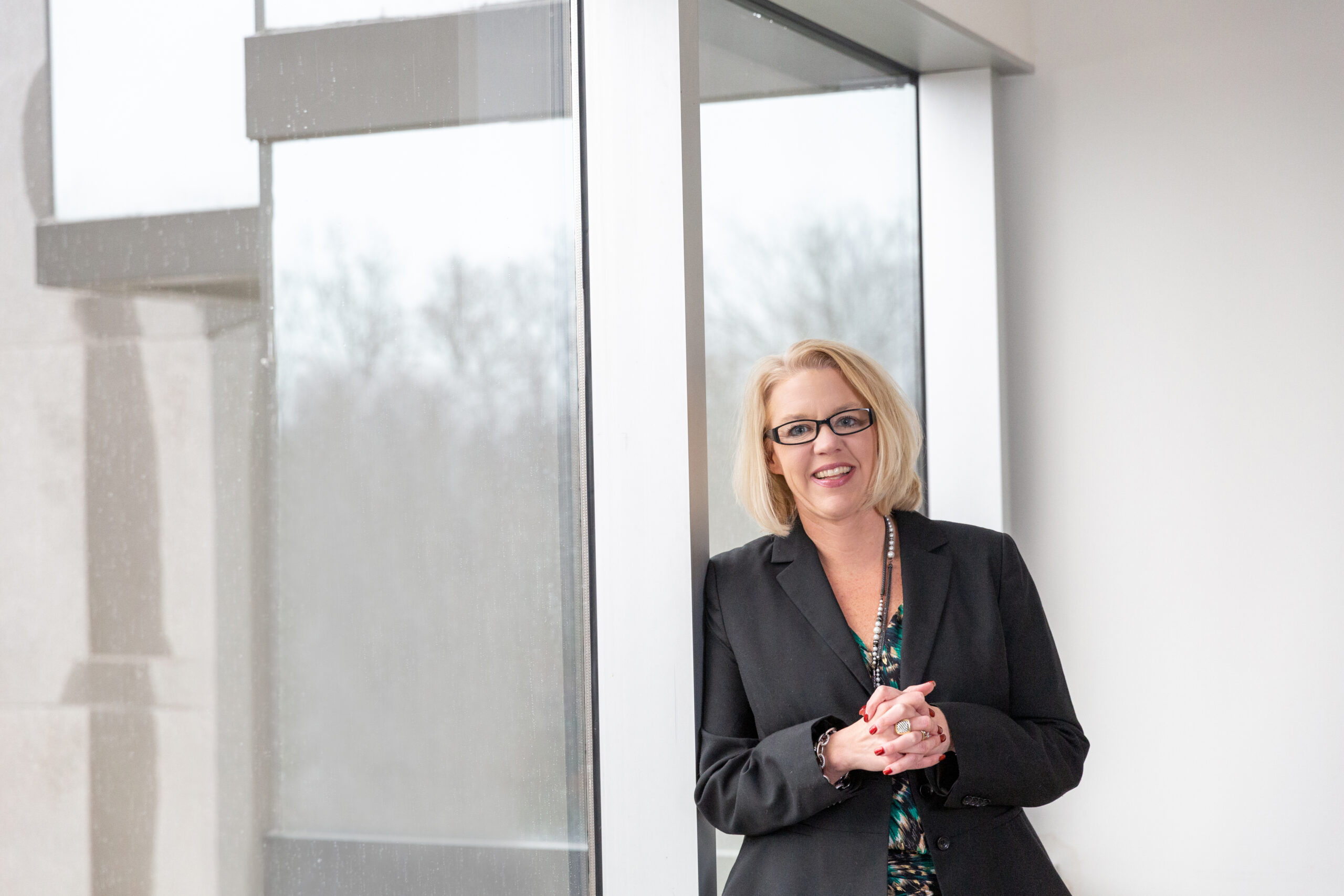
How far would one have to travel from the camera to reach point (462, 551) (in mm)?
2092

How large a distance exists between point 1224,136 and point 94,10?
2862 mm

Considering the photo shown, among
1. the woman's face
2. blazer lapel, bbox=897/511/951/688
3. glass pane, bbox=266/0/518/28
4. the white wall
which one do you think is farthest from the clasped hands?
the white wall

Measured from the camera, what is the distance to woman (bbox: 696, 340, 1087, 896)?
204 cm

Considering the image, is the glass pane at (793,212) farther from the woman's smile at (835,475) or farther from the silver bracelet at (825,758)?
the silver bracelet at (825,758)

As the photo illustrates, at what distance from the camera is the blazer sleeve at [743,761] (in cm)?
202

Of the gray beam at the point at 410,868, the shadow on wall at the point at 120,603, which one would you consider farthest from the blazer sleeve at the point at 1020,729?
the shadow on wall at the point at 120,603

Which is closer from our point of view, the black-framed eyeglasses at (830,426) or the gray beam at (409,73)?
the gray beam at (409,73)

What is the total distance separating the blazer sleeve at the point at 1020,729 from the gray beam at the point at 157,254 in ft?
4.12

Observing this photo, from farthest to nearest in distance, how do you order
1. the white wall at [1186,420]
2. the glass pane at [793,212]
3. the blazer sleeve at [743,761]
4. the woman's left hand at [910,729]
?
A: 1. the white wall at [1186,420]
2. the glass pane at [793,212]
3. the blazer sleeve at [743,761]
4. the woman's left hand at [910,729]

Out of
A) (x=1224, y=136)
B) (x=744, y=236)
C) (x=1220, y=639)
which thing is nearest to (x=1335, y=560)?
(x=1220, y=639)

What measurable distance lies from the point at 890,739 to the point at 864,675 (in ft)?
0.68

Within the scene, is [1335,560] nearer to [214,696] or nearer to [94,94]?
[214,696]

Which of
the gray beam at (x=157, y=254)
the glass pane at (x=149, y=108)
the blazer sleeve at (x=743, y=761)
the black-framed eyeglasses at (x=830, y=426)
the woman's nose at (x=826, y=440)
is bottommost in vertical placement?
the blazer sleeve at (x=743, y=761)

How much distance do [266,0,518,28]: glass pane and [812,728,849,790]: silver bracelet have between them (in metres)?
1.31
